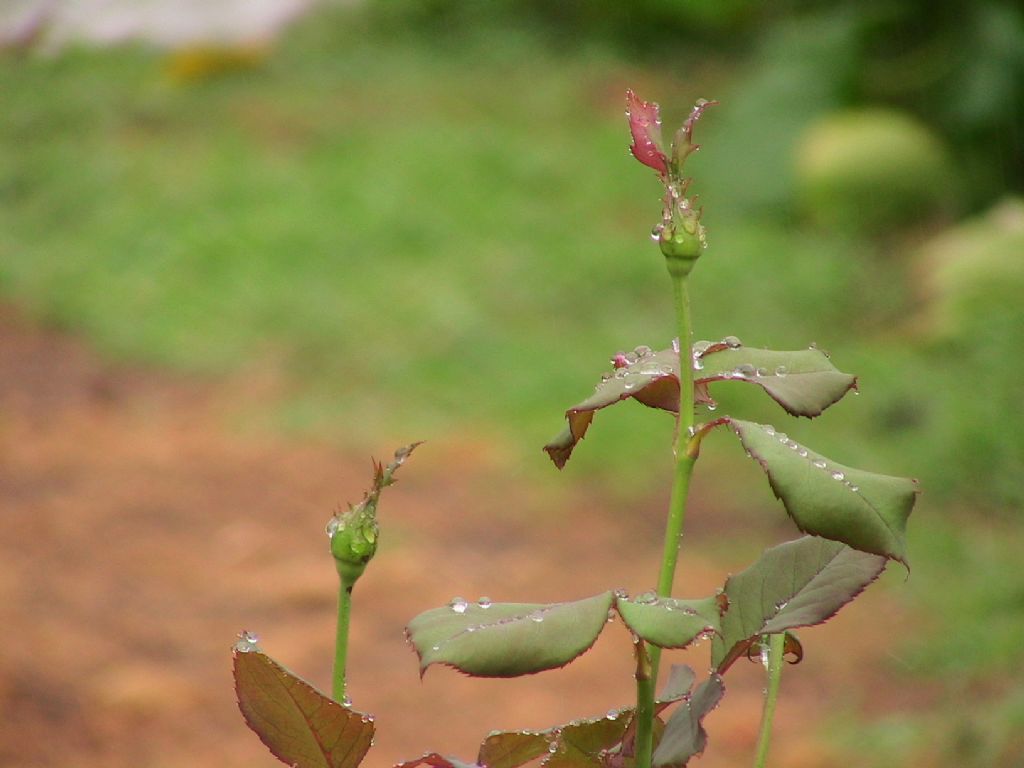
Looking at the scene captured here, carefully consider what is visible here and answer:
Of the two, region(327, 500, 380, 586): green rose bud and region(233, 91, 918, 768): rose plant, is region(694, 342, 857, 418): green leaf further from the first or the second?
region(327, 500, 380, 586): green rose bud

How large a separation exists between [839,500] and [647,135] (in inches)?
4.7

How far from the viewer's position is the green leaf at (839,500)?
0.39m

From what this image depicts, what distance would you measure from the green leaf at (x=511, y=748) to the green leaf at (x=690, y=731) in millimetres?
37

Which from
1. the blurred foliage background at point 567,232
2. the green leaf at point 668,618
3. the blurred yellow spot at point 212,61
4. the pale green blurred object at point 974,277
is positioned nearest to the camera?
the green leaf at point 668,618

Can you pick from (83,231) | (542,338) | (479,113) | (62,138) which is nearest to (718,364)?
(542,338)

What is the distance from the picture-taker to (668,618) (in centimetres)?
38

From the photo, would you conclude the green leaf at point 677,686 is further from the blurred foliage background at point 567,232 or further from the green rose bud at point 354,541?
the blurred foliage background at point 567,232

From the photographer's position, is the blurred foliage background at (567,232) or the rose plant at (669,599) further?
the blurred foliage background at (567,232)

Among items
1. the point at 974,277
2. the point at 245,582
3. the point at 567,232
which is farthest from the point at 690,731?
the point at 567,232

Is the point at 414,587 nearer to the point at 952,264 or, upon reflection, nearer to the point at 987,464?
the point at 987,464

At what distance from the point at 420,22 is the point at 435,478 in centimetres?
346

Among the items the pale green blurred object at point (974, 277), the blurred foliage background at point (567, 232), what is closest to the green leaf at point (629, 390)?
the blurred foliage background at point (567, 232)

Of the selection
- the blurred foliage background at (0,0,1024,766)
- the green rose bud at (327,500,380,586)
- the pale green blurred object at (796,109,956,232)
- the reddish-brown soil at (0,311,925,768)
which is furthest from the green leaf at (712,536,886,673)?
the pale green blurred object at (796,109,956,232)

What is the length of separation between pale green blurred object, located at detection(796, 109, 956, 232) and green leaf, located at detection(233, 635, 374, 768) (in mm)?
3776
